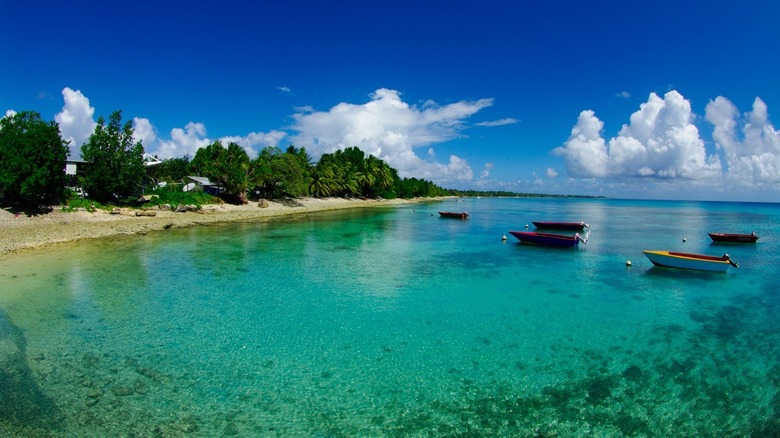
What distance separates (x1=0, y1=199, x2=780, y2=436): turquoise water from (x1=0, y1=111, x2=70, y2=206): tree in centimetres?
1292

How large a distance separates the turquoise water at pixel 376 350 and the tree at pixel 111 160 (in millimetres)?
18097

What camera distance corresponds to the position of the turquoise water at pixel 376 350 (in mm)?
6938

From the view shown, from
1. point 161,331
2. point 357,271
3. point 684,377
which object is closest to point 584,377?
point 684,377

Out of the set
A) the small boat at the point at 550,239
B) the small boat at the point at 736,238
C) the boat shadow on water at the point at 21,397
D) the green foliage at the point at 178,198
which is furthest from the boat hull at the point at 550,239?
the green foliage at the point at 178,198

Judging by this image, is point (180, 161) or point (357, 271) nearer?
point (357, 271)

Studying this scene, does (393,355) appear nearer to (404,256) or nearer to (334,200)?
(404,256)

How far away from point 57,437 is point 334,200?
7461cm

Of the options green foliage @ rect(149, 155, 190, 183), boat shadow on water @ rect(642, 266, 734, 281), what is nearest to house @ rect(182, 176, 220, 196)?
green foliage @ rect(149, 155, 190, 183)

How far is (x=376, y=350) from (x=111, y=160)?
119 ft

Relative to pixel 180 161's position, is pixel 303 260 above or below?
below

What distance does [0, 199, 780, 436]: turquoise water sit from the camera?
6.94 m

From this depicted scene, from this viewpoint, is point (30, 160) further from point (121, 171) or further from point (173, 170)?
point (173, 170)

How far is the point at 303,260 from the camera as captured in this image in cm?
2130

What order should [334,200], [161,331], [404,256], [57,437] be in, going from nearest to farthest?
[57,437] → [161,331] → [404,256] → [334,200]
